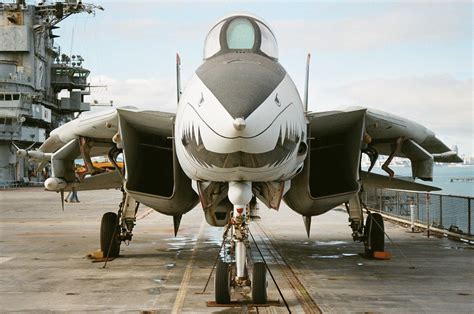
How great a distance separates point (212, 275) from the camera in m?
10.4

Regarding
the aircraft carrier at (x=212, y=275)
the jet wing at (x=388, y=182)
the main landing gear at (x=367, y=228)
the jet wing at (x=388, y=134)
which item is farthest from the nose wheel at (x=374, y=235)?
the jet wing at (x=388, y=134)

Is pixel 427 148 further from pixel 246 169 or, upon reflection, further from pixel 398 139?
pixel 246 169

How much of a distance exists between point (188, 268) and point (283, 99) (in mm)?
5150

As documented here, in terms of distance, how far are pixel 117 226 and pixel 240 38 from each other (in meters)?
5.59

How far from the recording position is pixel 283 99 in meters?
Result: 7.01

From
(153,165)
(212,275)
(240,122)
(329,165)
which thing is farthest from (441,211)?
(240,122)

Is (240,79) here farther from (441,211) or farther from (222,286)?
(441,211)

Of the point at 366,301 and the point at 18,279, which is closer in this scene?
the point at 366,301

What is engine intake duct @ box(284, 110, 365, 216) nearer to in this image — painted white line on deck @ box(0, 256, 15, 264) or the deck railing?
painted white line on deck @ box(0, 256, 15, 264)

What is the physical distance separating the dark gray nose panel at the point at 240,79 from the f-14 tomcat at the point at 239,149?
0.05 feet

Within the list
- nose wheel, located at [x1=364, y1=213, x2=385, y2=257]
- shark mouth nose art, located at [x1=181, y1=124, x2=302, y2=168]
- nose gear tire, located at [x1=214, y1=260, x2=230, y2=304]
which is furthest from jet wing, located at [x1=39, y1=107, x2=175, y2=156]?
nose wheel, located at [x1=364, y1=213, x2=385, y2=257]

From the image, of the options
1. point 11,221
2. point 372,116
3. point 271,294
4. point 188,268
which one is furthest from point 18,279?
point 11,221

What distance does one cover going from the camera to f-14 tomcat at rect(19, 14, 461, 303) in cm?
665

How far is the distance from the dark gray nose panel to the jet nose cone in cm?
6
